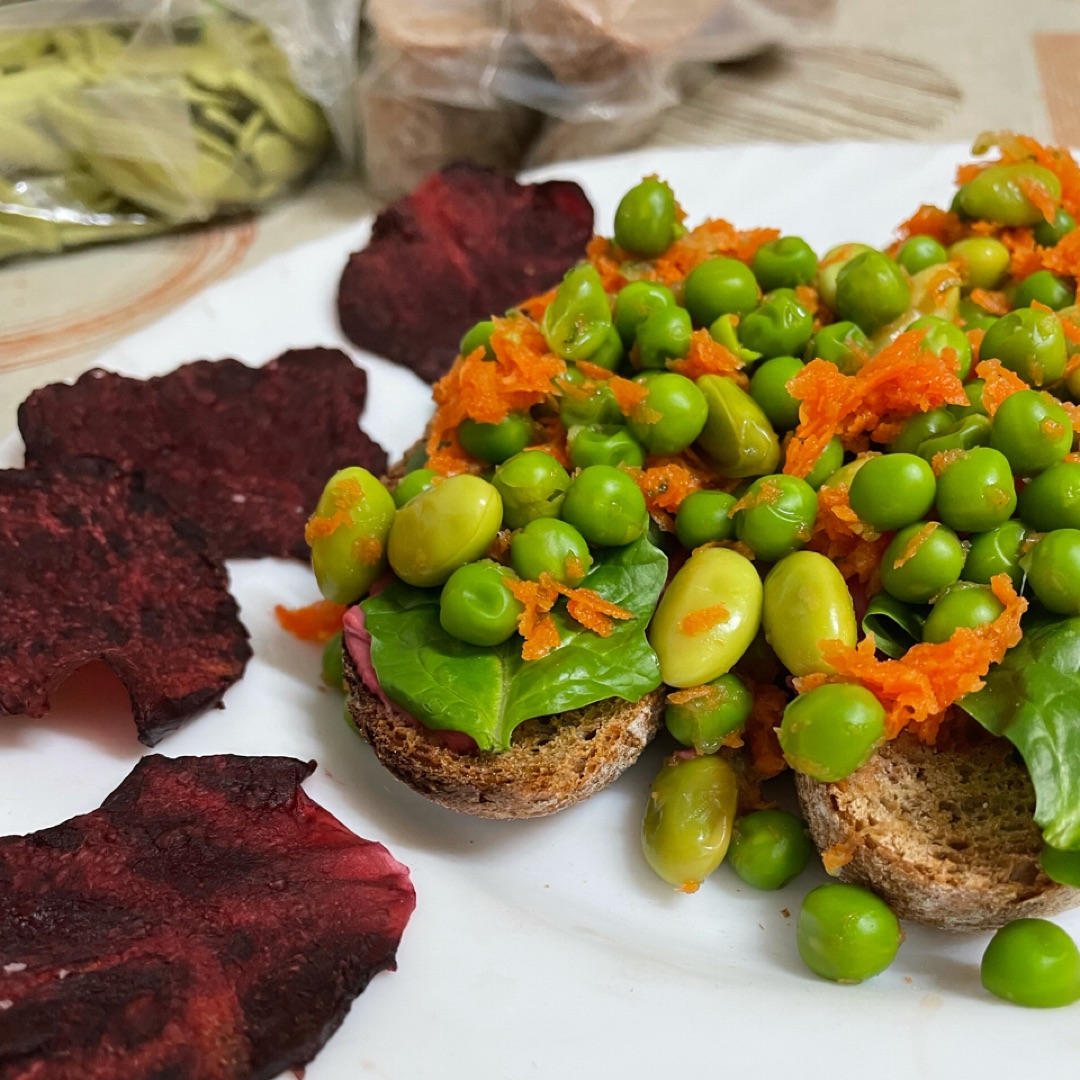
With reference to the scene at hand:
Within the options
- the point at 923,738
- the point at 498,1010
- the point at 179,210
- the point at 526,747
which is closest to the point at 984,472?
the point at 923,738

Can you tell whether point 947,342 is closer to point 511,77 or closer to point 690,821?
point 690,821

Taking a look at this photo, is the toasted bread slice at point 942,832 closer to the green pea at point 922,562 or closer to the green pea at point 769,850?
the green pea at point 769,850

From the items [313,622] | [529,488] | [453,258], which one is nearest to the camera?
[529,488]

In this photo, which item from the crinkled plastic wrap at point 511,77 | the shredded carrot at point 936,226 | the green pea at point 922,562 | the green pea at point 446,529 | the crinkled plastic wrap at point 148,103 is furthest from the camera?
the crinkled plastic wrap at point 511,77

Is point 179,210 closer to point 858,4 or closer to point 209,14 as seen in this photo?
point 209,14

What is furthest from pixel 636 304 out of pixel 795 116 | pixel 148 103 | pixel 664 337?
pixel 795 116

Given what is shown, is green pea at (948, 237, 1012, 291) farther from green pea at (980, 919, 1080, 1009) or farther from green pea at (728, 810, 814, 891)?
green pea at (980, 919, 1080, 1009)

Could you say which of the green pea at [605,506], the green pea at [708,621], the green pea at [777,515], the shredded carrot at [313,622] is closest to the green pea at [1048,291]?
the green pea at [777,515]
